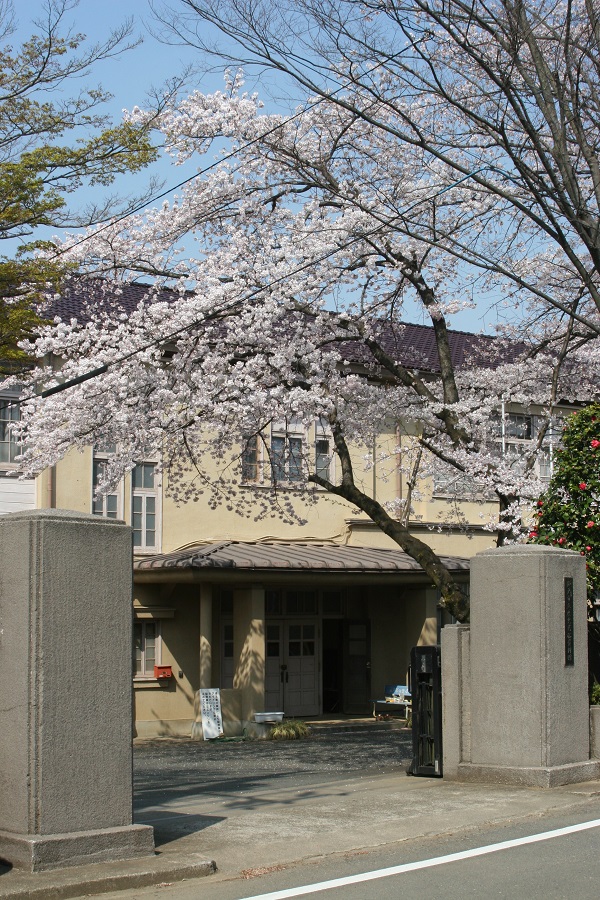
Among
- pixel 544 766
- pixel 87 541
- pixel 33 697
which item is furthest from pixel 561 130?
pixel 33 697

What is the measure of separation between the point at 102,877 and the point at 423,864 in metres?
2.26

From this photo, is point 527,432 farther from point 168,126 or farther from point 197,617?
point 168,126

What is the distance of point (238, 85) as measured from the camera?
1628 centimetres

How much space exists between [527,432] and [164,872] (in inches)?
845

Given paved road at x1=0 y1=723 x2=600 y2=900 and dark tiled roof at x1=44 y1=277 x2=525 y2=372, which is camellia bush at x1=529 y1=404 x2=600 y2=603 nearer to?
paved road at x1=0 y1=723 x2=600 y2=900

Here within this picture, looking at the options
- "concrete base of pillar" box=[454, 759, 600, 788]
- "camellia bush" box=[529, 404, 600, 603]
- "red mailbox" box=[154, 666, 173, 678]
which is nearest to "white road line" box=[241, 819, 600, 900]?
"concrete base of pillar" box=[454, 759, 600, 788]

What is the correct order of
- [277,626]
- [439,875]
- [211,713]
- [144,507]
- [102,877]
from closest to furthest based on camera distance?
[102,877], [439,875], [211,713], [144,507], [277,626]

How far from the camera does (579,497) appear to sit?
41.3 feet

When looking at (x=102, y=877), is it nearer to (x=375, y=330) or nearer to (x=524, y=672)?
(x=524, y=672)

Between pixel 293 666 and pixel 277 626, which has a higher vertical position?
pixel 277 626

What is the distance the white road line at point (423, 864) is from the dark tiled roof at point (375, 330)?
10.3 metres

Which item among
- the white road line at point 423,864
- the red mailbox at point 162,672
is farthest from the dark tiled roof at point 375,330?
the white road line at point 423,864

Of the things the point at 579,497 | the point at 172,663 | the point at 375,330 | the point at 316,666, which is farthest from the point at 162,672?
the point at 579,497

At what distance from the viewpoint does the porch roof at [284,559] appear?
23.1 m
